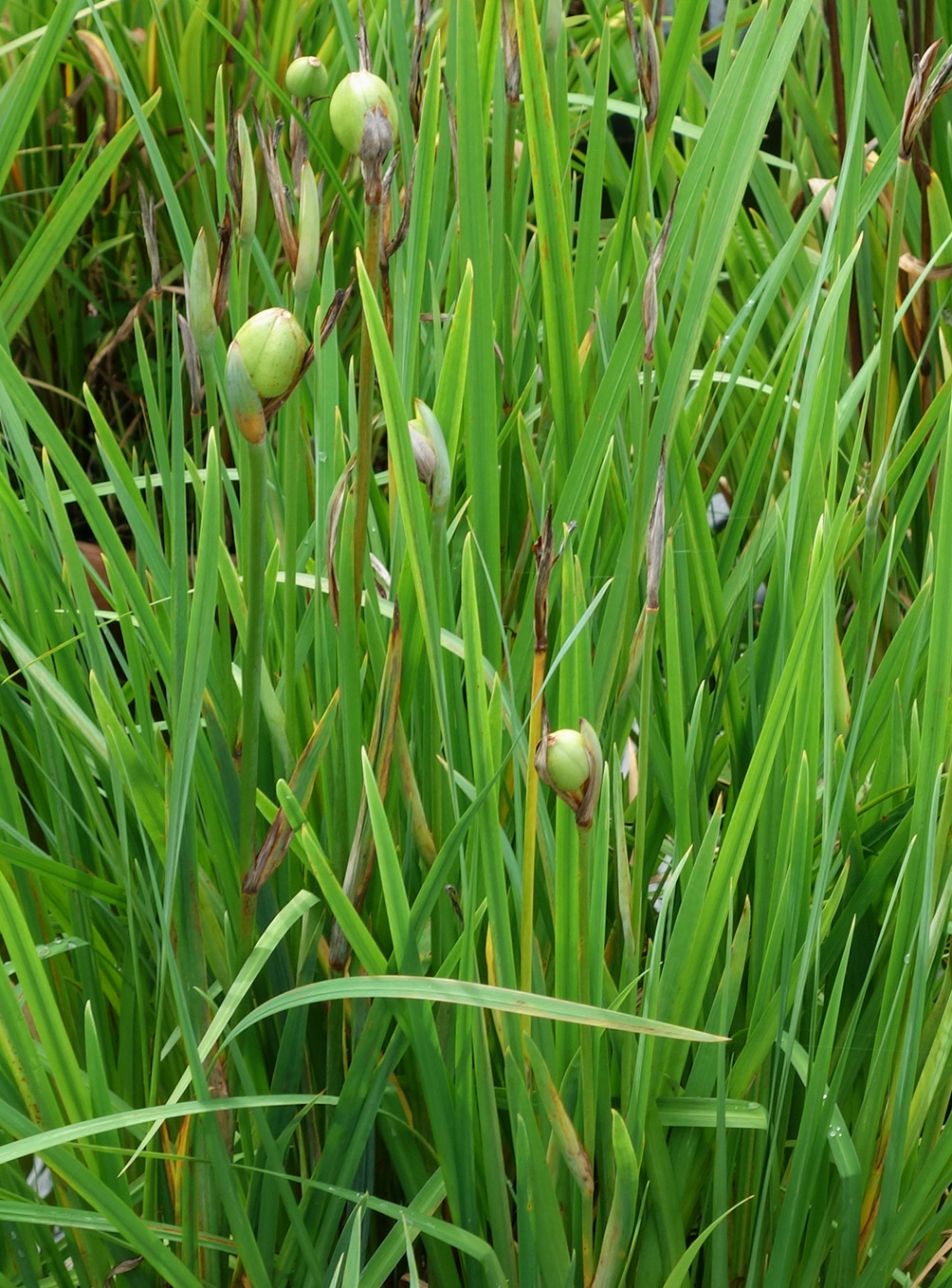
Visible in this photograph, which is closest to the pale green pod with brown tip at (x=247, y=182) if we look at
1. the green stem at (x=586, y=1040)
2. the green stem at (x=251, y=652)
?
the green stem at (x=251, y=652)

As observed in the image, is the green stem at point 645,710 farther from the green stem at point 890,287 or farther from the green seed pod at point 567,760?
the green stem at point 890,287

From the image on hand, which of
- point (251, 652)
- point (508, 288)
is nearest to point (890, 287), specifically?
point (508, 288)

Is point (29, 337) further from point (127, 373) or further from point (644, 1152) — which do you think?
point (644, 1152)

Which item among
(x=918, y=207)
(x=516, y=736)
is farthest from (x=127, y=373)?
(x=516, y=736)

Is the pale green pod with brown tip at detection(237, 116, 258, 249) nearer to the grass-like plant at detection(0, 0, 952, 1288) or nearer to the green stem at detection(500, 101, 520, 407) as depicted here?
the grass-like plant at detection(0, 0, 952, 1288)

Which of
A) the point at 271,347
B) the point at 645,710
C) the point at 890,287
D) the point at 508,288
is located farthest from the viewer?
the point at 508,288

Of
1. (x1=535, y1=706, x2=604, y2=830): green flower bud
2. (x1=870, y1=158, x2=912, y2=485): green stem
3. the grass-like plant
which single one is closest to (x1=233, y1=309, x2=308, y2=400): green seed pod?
the grass-like plant

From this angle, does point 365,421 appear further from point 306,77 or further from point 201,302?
point 306,77
